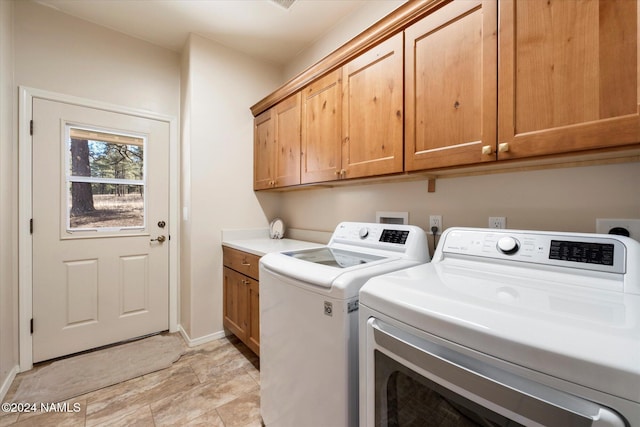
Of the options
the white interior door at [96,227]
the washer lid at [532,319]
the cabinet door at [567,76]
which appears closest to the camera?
the washer lid at [532,319]

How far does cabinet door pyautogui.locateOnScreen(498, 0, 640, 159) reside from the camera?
81 centimetres

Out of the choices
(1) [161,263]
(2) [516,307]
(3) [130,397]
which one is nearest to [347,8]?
(2) [516,307]

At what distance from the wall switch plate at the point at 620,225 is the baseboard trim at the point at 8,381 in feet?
10.8

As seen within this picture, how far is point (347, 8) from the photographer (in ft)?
6.83

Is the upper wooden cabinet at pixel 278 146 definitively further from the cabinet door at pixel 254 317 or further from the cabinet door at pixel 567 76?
the cabinet door at pixel 567 76

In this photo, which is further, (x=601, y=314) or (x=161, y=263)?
(x=161, y=263)

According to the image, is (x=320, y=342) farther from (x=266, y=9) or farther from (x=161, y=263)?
(x=266, y=9)

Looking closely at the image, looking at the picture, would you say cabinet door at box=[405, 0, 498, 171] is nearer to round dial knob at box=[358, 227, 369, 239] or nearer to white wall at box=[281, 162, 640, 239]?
white wall at box=[281, 162, 640, 239]

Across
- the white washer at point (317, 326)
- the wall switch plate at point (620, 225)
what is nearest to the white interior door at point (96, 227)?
the white washer at point (317, 326)

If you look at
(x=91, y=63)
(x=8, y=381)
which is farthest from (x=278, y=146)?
(x=8, y=381)

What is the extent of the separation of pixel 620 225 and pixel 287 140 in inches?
77.7

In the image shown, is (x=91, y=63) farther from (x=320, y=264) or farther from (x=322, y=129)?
(x=320, y=264)

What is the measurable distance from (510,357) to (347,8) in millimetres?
2446

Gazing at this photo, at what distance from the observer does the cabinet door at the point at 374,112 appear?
4.60 ft
